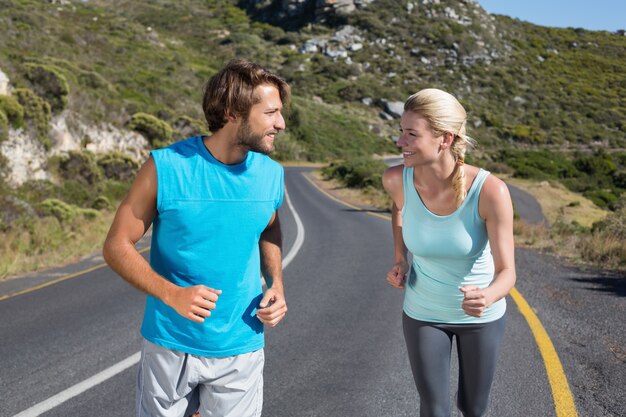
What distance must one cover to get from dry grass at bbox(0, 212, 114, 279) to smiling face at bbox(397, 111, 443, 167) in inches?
374

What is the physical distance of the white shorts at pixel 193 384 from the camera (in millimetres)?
2309

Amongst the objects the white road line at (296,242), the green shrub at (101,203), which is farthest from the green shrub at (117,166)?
the white road line at (296,242)

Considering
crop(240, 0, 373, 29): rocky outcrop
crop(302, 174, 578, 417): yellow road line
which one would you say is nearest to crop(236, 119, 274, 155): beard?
crop(302, 174, 578, 417): yellow road line

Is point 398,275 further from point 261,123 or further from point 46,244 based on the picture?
point 46,244

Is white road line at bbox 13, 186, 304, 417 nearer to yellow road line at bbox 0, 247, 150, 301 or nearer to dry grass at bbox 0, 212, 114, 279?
yellow road line at bbox 0, 247, 150, 301

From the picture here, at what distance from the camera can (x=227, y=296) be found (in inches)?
92.7

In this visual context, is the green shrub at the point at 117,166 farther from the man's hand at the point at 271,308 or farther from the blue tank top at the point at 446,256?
the man's hand at the point at 271,308

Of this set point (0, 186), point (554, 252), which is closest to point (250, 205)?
point (554, 252)

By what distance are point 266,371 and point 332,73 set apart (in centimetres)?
8603

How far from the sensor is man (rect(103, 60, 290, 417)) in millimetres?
2264

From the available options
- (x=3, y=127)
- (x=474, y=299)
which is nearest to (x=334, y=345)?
(x=474, y=299)

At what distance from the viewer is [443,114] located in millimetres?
2842

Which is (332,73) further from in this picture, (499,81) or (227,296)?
(227,296)

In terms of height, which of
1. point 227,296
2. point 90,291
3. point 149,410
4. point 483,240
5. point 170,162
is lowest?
point 90,291
